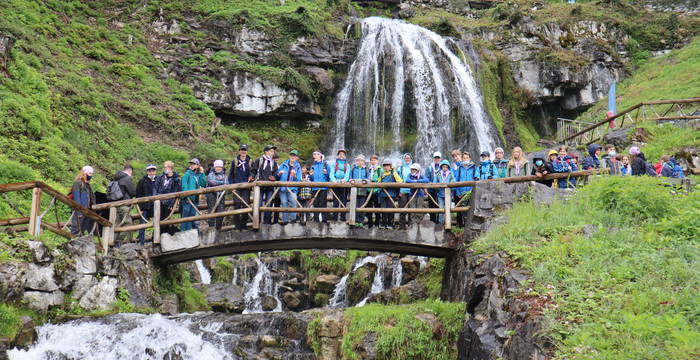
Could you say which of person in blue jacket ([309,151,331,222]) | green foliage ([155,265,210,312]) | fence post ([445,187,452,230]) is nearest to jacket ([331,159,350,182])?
person in blue jacket ([309,151,331,222])

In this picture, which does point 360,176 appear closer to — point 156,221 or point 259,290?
point 156,221

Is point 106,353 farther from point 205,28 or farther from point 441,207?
point 205,28

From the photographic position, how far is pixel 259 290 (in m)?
17.7

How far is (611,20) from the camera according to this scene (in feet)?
115

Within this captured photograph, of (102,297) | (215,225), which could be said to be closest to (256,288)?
(215,225)

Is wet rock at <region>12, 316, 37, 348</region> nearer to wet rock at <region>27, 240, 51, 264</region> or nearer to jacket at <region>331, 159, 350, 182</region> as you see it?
wet rock at <region>27, 240, 51, 264</region>

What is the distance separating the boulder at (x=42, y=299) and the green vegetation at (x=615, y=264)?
7.28m

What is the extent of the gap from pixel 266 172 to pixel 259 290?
5.89 m

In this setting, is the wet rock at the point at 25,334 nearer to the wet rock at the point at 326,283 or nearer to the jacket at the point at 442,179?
the jacket at the point at 442,179

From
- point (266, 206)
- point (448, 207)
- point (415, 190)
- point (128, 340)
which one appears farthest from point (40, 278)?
point (448, 207)

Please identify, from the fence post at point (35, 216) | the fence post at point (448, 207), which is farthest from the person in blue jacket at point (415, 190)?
the fence post at point (35, 216)

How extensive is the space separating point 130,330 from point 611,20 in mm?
33667

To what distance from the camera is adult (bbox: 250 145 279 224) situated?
13.0 m

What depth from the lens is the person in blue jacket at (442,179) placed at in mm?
12766
